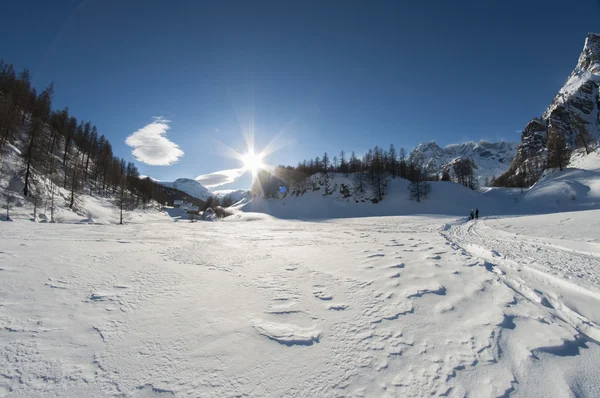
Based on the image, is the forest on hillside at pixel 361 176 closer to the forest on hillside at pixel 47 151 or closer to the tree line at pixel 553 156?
the tree line at pixel 553 156

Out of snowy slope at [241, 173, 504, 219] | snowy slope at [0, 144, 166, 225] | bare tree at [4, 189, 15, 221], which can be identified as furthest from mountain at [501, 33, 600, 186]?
bare tree at [4, 189, 15, 221]

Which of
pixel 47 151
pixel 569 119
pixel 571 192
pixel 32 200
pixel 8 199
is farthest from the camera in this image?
pixel 569 119

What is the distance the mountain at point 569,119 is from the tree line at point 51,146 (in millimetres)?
138367

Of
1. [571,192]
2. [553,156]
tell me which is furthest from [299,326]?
[553,156]

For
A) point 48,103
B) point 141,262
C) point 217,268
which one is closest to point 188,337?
point 217,268

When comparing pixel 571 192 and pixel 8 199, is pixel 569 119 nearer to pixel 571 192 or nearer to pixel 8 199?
pixel 571 192

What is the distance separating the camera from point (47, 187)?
3125 cm

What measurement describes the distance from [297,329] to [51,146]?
2947 inches

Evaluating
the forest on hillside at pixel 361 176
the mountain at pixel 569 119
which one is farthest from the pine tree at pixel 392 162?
the mountain at pixel 569 119

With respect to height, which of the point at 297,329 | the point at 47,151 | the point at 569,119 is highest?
the point at 569,119

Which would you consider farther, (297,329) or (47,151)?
(47,151)

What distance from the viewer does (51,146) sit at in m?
49.7

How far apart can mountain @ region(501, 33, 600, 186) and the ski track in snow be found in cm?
11793

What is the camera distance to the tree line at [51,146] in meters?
30.2
